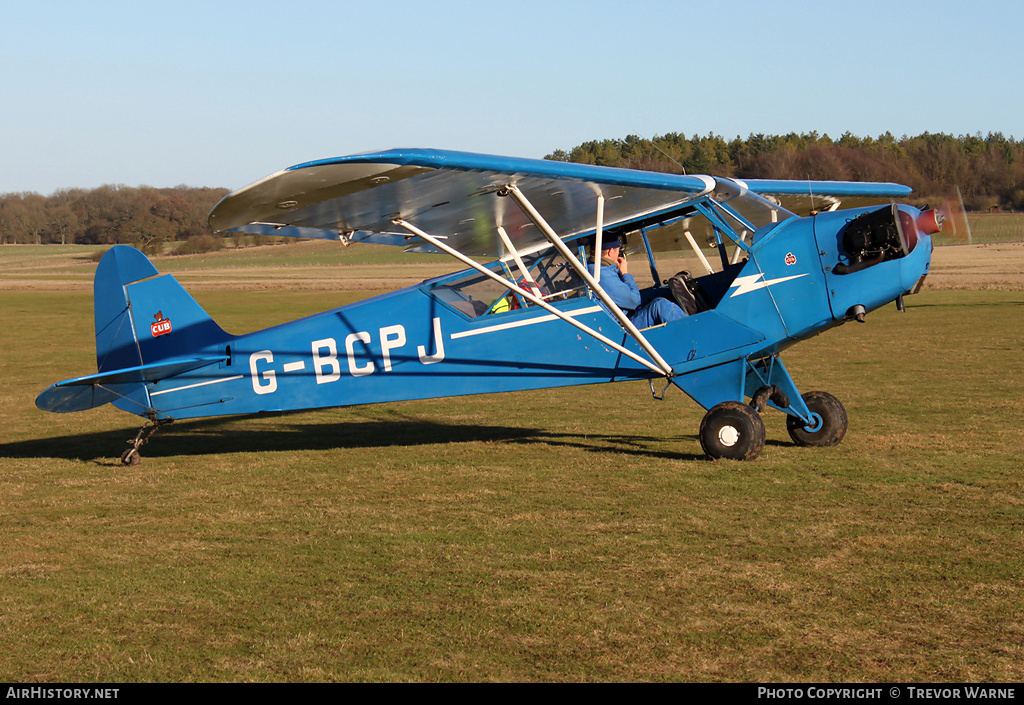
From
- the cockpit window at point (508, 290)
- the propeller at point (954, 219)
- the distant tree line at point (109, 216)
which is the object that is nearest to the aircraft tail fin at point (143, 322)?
the cockpit window at point (508, 290)

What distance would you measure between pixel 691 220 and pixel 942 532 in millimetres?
3885

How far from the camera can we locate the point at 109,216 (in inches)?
4008

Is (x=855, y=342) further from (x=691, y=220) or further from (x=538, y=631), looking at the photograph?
(x=538, y=631)

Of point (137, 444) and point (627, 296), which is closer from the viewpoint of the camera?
point (627, 296)

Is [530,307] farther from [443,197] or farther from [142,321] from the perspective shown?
[142,321]

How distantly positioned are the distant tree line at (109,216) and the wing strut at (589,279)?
79.8m

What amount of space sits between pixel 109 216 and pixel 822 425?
104 meters

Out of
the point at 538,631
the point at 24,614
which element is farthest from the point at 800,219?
the point at 24,614

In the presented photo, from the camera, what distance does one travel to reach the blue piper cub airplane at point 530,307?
25.2 ft

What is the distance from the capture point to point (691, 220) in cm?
893

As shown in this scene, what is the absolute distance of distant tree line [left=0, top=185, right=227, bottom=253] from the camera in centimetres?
9456

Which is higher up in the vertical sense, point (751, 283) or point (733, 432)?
point (751, 283)

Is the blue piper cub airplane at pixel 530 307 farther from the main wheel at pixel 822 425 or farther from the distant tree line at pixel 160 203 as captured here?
the distant tree line at pixel 160 203

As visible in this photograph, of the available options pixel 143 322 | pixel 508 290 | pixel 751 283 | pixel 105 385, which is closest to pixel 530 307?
pixel 508 290
